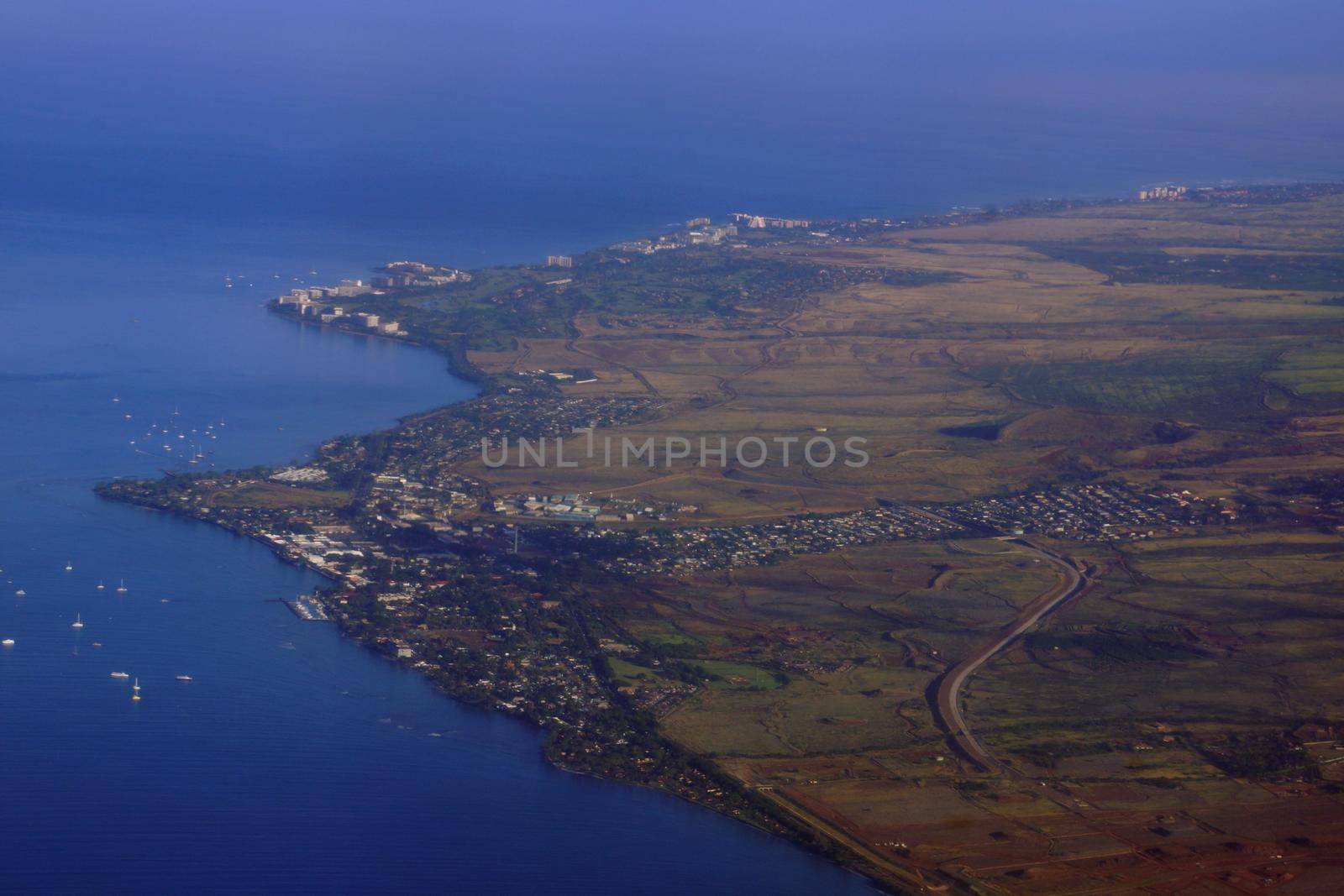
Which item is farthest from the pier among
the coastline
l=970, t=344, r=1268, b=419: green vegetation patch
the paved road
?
l=970, t=344, r=1268, b=419: green vegetation patch

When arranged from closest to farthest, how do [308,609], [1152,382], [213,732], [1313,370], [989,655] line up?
[213,732] < [989,655] < [308,609] < [1152,382] < [1313,370]

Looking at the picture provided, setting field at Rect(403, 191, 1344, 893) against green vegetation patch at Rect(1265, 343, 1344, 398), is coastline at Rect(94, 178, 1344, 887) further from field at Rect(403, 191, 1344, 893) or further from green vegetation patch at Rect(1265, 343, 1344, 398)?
green vegetation patch at Rect(1265, 343, 1344, 398)

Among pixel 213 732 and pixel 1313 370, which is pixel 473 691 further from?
pixel 1313 370

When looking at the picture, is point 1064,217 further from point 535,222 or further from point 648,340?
point 648,340

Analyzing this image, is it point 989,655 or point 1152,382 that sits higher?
point 1152,382

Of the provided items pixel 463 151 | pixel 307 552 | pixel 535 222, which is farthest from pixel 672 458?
pixel 463 151

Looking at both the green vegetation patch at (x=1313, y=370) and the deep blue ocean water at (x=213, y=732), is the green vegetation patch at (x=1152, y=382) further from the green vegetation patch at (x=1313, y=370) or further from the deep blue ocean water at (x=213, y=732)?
the deep blue ocean water at (x=213, y=732)

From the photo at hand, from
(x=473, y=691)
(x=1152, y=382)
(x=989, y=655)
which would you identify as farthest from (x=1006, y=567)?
(x=1152, y=382)

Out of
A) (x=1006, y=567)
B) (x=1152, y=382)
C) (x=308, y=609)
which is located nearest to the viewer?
(x=308, y=609)

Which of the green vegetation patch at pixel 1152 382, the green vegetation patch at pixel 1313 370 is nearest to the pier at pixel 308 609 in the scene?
the green vegetation patch at pixel 1152 382

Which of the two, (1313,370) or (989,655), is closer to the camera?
(989,655)
